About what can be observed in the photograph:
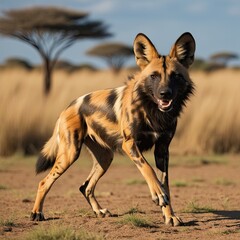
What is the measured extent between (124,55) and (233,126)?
3422 centimetres

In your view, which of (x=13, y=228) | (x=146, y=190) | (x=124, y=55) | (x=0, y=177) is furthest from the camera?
(x=124, y=55)

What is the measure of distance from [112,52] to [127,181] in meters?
37.7

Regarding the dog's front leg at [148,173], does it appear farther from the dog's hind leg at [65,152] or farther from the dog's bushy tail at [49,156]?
the dog's bushy tail at [49,156]

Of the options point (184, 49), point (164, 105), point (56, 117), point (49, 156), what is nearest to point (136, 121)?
point (164, 105)

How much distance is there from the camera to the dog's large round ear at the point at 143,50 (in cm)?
523

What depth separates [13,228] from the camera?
493 centimetres

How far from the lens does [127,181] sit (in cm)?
855

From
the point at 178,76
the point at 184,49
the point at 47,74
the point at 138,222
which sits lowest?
the point at 138,222

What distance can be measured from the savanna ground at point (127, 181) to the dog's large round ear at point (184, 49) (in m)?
1.46

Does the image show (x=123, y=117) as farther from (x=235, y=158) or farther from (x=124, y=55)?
(x=124, y=55)

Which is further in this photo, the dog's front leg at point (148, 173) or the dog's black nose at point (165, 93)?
the dog's black nose at point (165, 93)

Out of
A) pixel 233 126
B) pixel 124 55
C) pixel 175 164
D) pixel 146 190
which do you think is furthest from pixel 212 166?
pixel 124 55

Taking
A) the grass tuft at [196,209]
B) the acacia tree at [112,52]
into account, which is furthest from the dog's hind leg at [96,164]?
the acacia tree at [112,52]

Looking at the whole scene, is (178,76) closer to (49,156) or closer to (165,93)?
(165,93)
